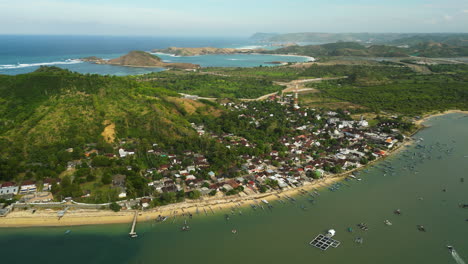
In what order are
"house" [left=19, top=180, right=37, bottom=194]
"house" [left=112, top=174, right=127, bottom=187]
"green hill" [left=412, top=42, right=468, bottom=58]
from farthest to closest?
1. "green hill" [left=412, top=42, right=468, bottom=58]
2. "house" [left=112, top=174, right=127, bottom=187]
3. "house" [left=19, top=180, right=37, bottom=194]

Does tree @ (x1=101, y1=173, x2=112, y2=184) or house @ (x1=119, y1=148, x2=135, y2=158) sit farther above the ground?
house @ (x1=119, y1=148, x2=135, y2=158)

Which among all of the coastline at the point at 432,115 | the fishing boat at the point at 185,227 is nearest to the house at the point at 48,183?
the fishing boat at the point at 185,227

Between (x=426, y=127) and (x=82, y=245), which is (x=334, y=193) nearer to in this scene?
(x=82, y=245)

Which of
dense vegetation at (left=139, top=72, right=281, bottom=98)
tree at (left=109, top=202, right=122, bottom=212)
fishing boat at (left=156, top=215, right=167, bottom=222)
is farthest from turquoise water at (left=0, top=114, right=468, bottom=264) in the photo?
dense vegetation at (left=139, top=72, right=281, bottom=98)

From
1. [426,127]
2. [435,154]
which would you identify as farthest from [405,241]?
[426,127]

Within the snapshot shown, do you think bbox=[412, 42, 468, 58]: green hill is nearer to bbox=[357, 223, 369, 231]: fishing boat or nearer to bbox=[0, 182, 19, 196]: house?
bbox=[357, 223, 369, 231]: fishing boat
